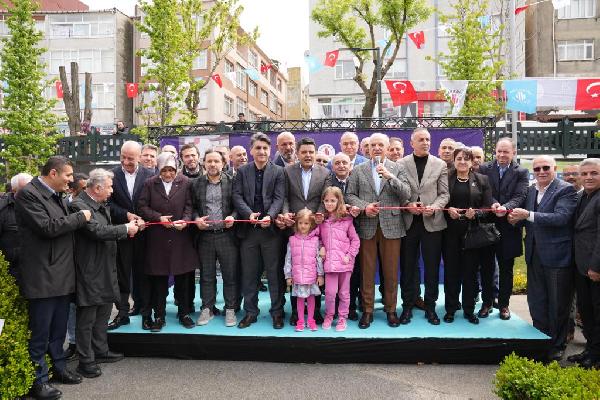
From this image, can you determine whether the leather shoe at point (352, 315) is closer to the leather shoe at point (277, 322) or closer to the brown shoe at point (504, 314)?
the leather shoe at point (277, 322)

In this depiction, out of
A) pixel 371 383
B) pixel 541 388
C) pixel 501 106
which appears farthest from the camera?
pixel 501 106

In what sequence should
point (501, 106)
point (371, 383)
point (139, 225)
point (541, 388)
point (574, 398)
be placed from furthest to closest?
point (501, 106), point (139, 225), point (371, 383), point (541, 388), point (574, 398)

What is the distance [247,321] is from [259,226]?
1.00m

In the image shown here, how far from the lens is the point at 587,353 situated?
4559 millimetres

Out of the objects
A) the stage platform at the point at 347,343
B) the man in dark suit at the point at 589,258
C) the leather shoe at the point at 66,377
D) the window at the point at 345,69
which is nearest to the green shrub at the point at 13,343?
the leather shoe at the point at 66,377

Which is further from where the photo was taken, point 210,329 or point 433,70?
point 433,70

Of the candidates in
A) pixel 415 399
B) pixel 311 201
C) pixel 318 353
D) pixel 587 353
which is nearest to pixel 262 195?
pixel 311 201

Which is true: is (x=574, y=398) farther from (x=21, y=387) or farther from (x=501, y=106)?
(x=501, y=106)

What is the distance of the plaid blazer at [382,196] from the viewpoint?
5039mm

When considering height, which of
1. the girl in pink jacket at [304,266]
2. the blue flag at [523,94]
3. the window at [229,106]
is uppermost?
the window at [229,106]

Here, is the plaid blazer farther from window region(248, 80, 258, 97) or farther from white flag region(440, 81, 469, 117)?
window region(248, 80, 258, 97)

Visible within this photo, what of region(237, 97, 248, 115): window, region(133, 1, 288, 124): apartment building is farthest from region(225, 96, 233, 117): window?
region(237, 97, 248, 115): window

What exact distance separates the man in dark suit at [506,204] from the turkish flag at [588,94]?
8.14 metres

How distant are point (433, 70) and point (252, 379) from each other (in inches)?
1087
